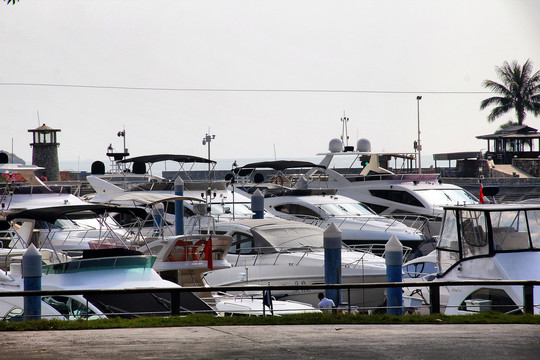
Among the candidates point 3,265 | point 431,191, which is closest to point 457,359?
point 3,265

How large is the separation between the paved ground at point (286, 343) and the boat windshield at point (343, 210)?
15.6 meters

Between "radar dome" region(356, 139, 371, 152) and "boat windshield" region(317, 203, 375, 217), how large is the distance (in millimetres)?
11260

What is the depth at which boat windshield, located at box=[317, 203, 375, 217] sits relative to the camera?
2670 cm

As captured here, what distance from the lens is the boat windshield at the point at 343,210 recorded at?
26703 mm

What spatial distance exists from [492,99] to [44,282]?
6122 centimetres

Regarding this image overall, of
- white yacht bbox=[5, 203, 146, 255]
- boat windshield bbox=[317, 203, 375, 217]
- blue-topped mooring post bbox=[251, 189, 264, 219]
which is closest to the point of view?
white yacht bbox=[5, 203, 146, 255]

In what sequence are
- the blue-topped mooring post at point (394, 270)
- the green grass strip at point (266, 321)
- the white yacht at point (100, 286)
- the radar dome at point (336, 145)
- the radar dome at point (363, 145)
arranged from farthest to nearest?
the radar dome at point (363, 145)
the radar dome at point (336, 145)
the blue-topped mooring post at point (394, 270)
the white yacht at point (100, 286)
the green grass strip at point (266, 321)

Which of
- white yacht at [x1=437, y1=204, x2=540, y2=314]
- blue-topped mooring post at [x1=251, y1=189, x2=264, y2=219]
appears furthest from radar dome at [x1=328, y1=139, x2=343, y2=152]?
white yacht at [x1=437, y1=204, x2=540, y2=314]

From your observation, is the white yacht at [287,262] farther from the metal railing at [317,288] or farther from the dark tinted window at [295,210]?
the dark tinted window at [295,210]

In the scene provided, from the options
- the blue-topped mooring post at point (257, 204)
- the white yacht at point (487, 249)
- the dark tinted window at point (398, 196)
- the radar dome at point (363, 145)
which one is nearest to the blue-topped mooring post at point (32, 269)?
the white yacht at point (487, 249)

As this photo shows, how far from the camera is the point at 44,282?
1447 centimetres

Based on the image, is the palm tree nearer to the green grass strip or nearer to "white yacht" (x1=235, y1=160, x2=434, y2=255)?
"white yacht" (x1=235, y1=160, x2=434, y2=255)

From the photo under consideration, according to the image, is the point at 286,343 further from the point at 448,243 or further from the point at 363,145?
the point at 363,145

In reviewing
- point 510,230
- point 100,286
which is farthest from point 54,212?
point 510,230
